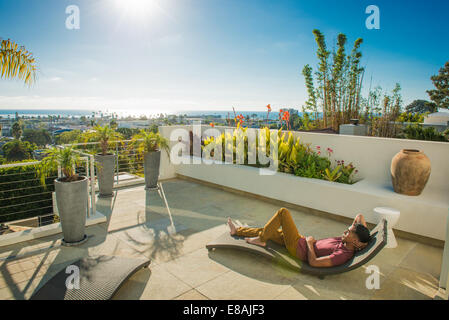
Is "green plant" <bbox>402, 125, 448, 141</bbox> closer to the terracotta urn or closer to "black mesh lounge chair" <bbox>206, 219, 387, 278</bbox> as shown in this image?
the terracotta urn

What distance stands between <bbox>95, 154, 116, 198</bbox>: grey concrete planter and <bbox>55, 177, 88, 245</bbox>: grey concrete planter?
2.16 meters

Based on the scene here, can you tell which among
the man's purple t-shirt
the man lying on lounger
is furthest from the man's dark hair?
the man's purple t-shirt

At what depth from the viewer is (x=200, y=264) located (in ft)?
11.3

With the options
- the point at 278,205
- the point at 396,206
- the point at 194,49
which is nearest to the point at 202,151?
the point at 278,205

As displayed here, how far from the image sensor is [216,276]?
319cm

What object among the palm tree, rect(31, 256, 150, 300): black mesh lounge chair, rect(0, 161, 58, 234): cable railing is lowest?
rect(0, 161, 58, 234): cable railing

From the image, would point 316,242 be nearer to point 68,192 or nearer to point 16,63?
point 68,192

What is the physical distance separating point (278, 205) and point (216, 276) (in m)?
2.80

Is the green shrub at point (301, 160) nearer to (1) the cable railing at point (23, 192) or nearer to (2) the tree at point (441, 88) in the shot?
(1) the cable railing at point (23, 192)

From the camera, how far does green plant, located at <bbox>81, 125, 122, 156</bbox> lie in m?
6.23

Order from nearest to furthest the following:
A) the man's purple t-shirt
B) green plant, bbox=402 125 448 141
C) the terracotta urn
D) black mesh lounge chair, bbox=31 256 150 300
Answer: black mesh lounge chair, bbox=31 256 150 300 < the man's purple t-shirt < the terracotta urn < green plant, bbox=402 125 448 141
